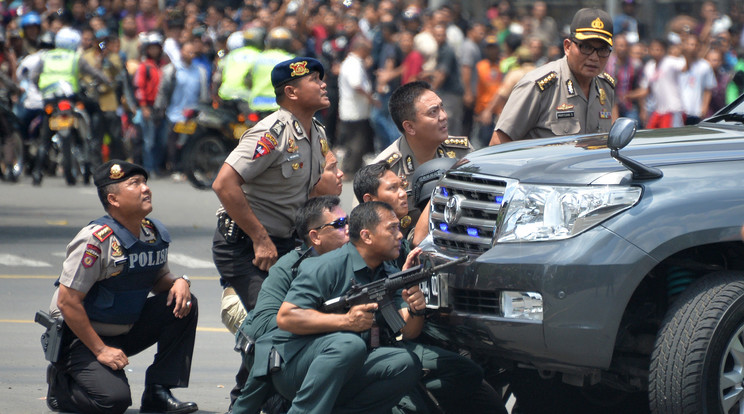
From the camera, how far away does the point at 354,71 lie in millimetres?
17250

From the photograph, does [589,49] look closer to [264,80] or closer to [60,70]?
[264,80]

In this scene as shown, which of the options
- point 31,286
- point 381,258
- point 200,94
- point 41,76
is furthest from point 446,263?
point 200,94

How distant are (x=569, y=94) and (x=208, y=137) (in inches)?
368

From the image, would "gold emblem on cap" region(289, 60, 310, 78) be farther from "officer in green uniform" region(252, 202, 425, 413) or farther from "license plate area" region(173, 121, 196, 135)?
"license plate area" region(173, 121, 196, 135)

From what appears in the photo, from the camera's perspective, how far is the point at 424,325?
19.3ft

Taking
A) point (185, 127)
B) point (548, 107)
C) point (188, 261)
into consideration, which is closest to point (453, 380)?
point (548, 107)

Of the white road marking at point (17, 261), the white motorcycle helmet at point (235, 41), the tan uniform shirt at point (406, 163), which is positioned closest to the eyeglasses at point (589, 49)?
the tan uniform shirt at point (406, 163)

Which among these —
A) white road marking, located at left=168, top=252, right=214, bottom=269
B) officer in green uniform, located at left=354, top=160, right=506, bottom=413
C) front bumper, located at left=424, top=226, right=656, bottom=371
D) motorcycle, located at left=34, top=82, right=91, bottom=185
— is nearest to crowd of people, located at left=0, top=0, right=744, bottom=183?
motorcycle, located at left=34, top=82, right=91, bottom=185

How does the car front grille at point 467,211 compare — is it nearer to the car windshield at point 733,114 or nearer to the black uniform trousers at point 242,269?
the black uniform trousers at point 242,269

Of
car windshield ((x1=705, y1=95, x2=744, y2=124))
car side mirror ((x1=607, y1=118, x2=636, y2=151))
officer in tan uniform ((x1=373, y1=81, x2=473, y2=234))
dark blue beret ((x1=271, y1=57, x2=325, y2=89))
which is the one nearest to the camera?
car side mirror ((x1=607, y1=118, x2=636, y2=151))

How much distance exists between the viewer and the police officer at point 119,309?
6.16 metres

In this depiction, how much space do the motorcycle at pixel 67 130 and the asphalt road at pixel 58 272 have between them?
1.06ft

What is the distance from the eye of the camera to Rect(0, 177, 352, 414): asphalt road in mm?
6952

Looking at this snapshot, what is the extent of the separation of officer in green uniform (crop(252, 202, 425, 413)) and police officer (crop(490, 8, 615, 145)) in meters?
1.65
